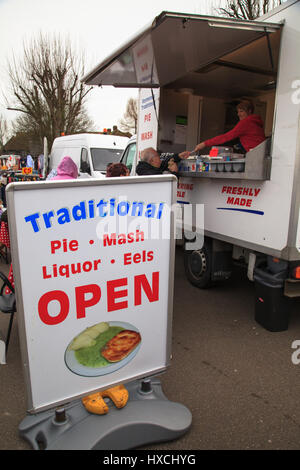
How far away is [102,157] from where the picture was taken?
10367mm

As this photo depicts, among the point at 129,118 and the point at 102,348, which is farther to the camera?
the point at 129,118

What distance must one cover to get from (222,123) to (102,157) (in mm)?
4859

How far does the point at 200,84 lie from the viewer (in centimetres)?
574

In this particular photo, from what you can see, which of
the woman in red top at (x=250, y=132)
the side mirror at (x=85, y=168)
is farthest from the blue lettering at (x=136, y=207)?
the side mirror at (x=85, y=168)

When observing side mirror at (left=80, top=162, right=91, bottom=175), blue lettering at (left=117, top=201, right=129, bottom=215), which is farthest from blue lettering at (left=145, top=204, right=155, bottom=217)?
side mirror at (left=80, top=162, right=91, bottom=175)

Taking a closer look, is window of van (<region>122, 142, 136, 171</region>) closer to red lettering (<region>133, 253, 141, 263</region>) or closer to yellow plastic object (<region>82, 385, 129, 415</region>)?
red lettering (<region>133, 253, 141, 263</region>)

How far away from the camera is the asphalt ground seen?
2236 mm

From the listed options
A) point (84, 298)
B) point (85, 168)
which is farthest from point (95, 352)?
point (85, 168)

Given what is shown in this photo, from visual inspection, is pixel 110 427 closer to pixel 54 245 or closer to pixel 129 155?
pixel 54 245

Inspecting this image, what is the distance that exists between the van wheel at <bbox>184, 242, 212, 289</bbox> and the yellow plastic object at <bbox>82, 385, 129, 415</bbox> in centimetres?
247

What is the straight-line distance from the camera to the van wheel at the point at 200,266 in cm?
455
